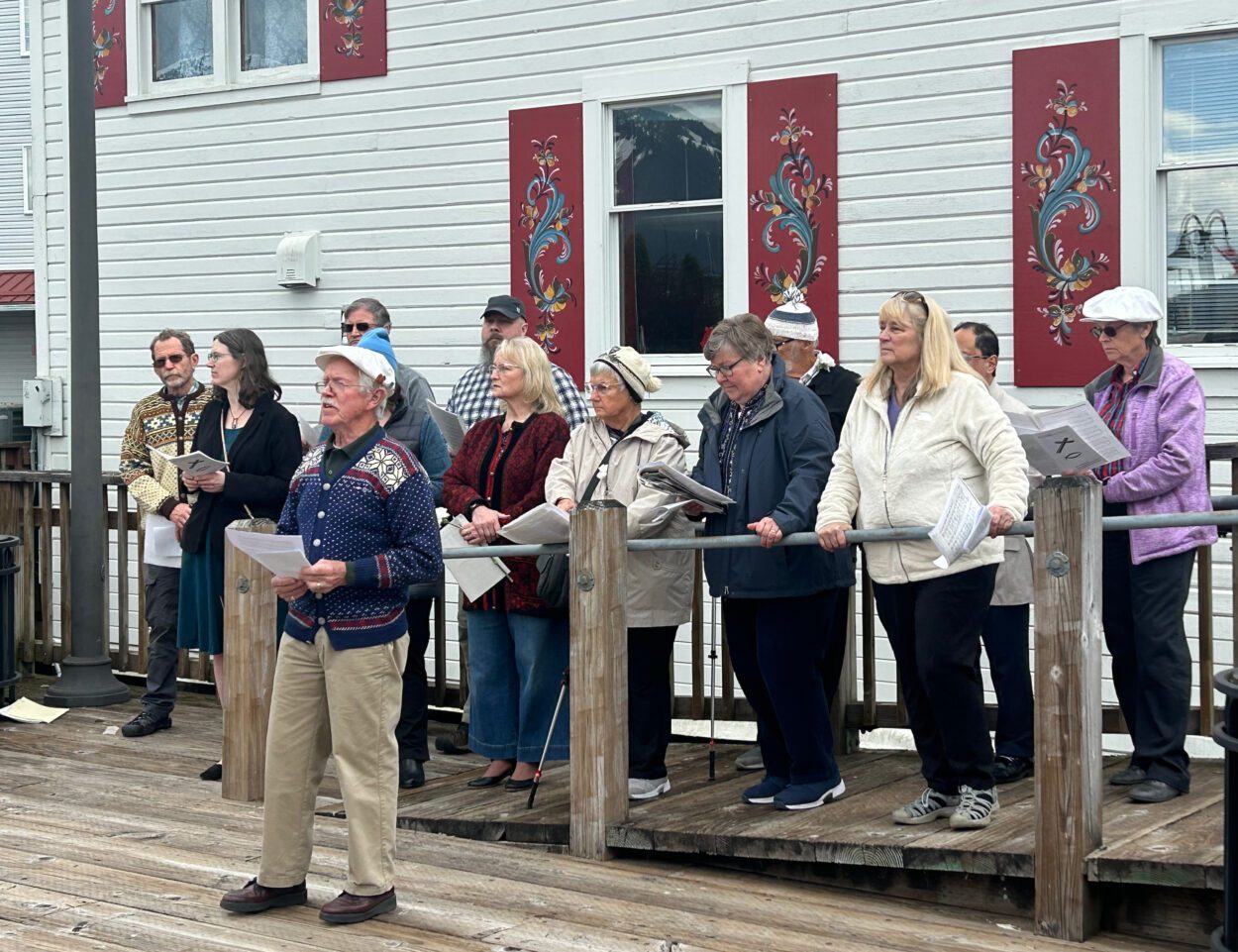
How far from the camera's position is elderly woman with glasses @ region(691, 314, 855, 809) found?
6.32m

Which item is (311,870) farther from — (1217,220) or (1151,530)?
(1217,220)

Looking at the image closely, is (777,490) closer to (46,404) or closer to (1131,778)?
(1131,778)

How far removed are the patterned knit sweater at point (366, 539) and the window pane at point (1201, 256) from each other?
4.92 m

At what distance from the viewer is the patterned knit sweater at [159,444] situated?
8.15 metres

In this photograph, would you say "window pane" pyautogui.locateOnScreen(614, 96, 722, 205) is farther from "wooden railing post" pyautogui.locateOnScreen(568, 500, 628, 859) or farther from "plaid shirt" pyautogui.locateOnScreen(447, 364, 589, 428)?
"wooden railing post" pyautogui.locateOnScreen(568, 500, 628, 859)

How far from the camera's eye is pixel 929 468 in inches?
230

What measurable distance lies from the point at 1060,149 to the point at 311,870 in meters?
5.36

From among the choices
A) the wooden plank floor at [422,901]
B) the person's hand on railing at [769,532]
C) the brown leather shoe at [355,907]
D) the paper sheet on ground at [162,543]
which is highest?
the person's hand on railing at [769,532]

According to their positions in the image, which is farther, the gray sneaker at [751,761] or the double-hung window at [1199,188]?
the double-hung window at [1199,188]

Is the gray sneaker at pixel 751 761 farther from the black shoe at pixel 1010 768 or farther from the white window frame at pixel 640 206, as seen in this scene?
the white window frame at pixel 640 206

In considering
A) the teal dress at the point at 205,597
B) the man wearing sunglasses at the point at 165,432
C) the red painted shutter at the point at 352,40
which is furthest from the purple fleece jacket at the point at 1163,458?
the red painted shutter at the point at 352,40

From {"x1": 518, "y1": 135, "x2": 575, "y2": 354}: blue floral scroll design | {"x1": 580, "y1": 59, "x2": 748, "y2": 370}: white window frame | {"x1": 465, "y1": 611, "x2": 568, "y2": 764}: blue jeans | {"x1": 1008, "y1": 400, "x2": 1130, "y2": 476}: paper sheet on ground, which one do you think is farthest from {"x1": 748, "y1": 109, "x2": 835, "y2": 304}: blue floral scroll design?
{"x1": 1008, "y1": 400, "x2": 1130, "y2": 476}: paper sheet on ground

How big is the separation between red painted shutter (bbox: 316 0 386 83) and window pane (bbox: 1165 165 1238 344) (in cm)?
529

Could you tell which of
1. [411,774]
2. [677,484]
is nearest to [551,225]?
[411,774]
